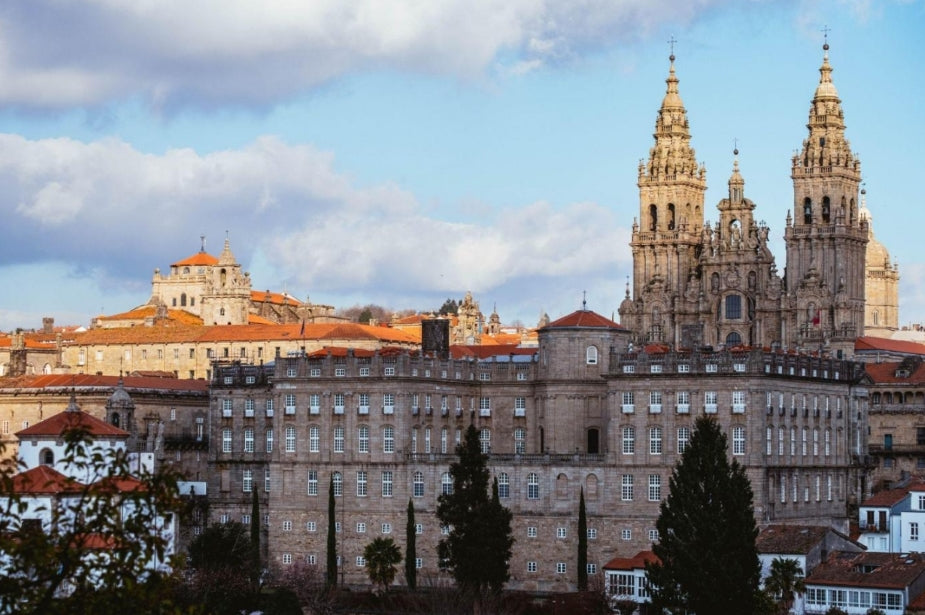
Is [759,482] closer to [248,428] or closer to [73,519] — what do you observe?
[248,428]

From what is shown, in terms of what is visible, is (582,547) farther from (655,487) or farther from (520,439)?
(520,439)

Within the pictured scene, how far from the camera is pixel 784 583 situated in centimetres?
9025

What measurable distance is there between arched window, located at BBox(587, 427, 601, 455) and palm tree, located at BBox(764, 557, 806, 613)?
21101 millimetres

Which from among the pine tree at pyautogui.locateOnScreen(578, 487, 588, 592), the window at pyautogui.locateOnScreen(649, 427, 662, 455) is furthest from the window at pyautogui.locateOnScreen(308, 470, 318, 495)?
the window at pyautogui.locateOnScreen(649, 427, 662, 455)

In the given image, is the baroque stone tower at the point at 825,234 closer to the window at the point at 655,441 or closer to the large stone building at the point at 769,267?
the large stone building at the point at 769,267

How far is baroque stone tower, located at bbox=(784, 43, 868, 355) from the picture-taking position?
159500 millimetres

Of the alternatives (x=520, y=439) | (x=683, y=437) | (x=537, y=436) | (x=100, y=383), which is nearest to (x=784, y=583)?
(x=683, y=437)

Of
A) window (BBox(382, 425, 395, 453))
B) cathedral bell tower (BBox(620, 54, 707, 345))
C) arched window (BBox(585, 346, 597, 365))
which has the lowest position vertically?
window (BBox(382, 425, 395, 453))

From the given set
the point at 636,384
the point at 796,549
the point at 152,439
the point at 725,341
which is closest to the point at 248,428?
the point at 152,439

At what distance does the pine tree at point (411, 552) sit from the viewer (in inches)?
A: 4082

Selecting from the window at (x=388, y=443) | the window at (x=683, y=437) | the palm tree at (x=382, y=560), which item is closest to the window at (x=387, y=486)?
the window at (x=388, y=443)

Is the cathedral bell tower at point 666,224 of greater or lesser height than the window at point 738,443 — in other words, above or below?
above

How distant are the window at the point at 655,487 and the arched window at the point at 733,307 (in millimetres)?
63589

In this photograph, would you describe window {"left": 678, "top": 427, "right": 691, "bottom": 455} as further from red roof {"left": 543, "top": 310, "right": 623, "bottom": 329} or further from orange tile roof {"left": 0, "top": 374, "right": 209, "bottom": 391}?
orange tile roof {"left": 0, "top": 374, "right": 209, "bottom": 391}
